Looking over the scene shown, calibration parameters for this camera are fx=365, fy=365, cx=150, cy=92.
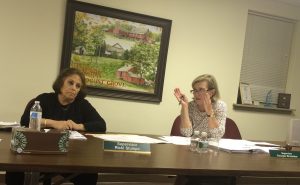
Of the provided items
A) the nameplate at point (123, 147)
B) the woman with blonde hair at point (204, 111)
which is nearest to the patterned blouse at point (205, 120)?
the woman with blonde hair at point (204, 111)

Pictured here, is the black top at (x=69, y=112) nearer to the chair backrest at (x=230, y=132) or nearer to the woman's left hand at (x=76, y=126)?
the woman's left hand at (x=76, y=126)

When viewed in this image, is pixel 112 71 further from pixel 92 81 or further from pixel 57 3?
pixel 57 3

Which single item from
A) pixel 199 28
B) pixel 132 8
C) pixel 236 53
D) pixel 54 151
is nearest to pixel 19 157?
pixel 54 151

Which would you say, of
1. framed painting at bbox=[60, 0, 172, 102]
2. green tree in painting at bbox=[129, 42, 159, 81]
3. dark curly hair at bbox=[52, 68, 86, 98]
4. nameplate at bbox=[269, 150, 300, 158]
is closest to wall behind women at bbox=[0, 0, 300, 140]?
framed painting at bbox=[60, 0, 172, 102]

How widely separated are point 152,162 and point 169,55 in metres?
2.47

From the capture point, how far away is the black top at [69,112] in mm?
2511

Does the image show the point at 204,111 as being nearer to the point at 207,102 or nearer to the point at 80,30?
the point at 207,102

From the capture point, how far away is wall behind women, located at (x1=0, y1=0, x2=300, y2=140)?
3.33 metres

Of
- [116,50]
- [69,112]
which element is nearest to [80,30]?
[116,50]

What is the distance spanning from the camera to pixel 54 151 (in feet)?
4.91

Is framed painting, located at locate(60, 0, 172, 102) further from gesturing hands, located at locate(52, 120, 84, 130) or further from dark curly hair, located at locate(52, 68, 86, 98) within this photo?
gesturing hands, located at locate(52, 120, 84, 130)

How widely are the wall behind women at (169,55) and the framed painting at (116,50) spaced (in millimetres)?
81

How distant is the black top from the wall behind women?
2.91ft

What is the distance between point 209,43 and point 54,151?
295cm
